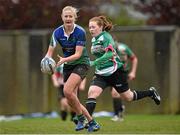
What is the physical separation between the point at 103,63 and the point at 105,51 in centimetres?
24

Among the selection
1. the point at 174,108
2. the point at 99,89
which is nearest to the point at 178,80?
the point at 174,108

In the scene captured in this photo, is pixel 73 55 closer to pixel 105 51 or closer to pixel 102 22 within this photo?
pixel 105 51

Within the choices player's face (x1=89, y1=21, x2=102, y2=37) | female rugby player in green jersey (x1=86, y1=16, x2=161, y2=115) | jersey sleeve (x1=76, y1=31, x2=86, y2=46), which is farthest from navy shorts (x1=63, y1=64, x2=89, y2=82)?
player's face (x1=89, y1=21, x2=102, y2=37)

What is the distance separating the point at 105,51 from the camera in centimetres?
1328

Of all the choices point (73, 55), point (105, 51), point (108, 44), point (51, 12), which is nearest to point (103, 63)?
point (105, 51)

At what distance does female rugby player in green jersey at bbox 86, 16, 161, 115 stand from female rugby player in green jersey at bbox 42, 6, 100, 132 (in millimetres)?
227

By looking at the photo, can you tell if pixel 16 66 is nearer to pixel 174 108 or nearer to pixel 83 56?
pixel 174 108

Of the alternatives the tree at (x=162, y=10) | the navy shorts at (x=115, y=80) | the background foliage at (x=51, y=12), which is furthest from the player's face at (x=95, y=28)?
the tree at (x=162, y=10)

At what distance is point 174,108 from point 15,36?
4856 mm

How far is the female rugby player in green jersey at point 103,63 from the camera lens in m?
13.2

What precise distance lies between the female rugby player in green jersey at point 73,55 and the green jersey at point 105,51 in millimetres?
275

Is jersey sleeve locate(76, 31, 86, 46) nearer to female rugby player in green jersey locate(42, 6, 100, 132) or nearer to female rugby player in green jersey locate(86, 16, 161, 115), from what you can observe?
female rugby player in green jersey locate(42, 6, 100, 132)

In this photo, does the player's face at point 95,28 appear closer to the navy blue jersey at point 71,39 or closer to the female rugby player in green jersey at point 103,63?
the female rugby player in green jersey at point 103,63

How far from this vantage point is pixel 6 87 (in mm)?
21594
